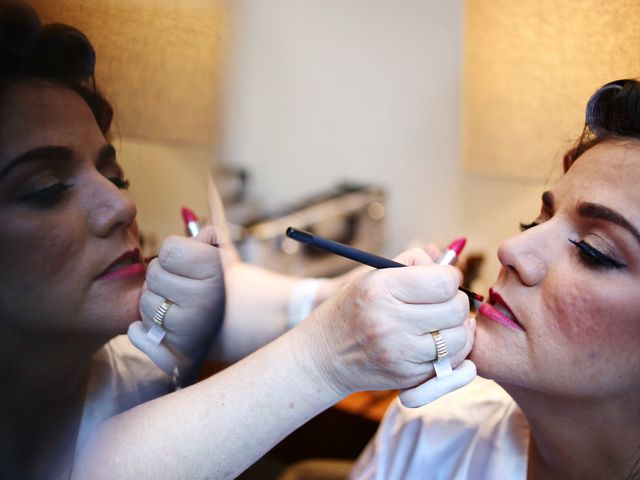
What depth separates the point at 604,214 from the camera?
0.60 m

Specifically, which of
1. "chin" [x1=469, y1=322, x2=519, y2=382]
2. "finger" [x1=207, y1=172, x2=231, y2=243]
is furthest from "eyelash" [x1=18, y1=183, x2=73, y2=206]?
"chin" [x1=469, y1=322, x2=519, y2=382]

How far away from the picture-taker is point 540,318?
0.64m

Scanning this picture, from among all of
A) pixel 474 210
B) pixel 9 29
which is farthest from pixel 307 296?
pixel 9 29

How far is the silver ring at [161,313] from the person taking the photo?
61 cm

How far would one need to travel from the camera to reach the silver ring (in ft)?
1.99

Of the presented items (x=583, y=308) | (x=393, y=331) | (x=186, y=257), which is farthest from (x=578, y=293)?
(x=186, y=257)

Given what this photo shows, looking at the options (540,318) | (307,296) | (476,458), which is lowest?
(476,458)

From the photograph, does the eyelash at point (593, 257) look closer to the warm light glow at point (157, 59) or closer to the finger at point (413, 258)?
the finger at point (413, 258)

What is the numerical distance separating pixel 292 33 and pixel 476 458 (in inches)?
59.1

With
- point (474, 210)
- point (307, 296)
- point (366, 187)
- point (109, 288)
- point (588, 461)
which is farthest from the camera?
point (366, 187)

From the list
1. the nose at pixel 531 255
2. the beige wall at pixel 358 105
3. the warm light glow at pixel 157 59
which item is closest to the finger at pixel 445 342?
the nose at pixel 531 255

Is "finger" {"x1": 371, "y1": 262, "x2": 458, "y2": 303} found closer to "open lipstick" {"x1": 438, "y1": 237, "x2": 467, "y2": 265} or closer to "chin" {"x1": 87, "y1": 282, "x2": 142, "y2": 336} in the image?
"open lipstick" {"x1": 438, "y1": 237, "x2": 467, "y2": 265}

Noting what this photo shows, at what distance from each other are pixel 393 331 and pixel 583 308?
22cm

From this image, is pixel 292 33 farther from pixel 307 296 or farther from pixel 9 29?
pixel 9 29
